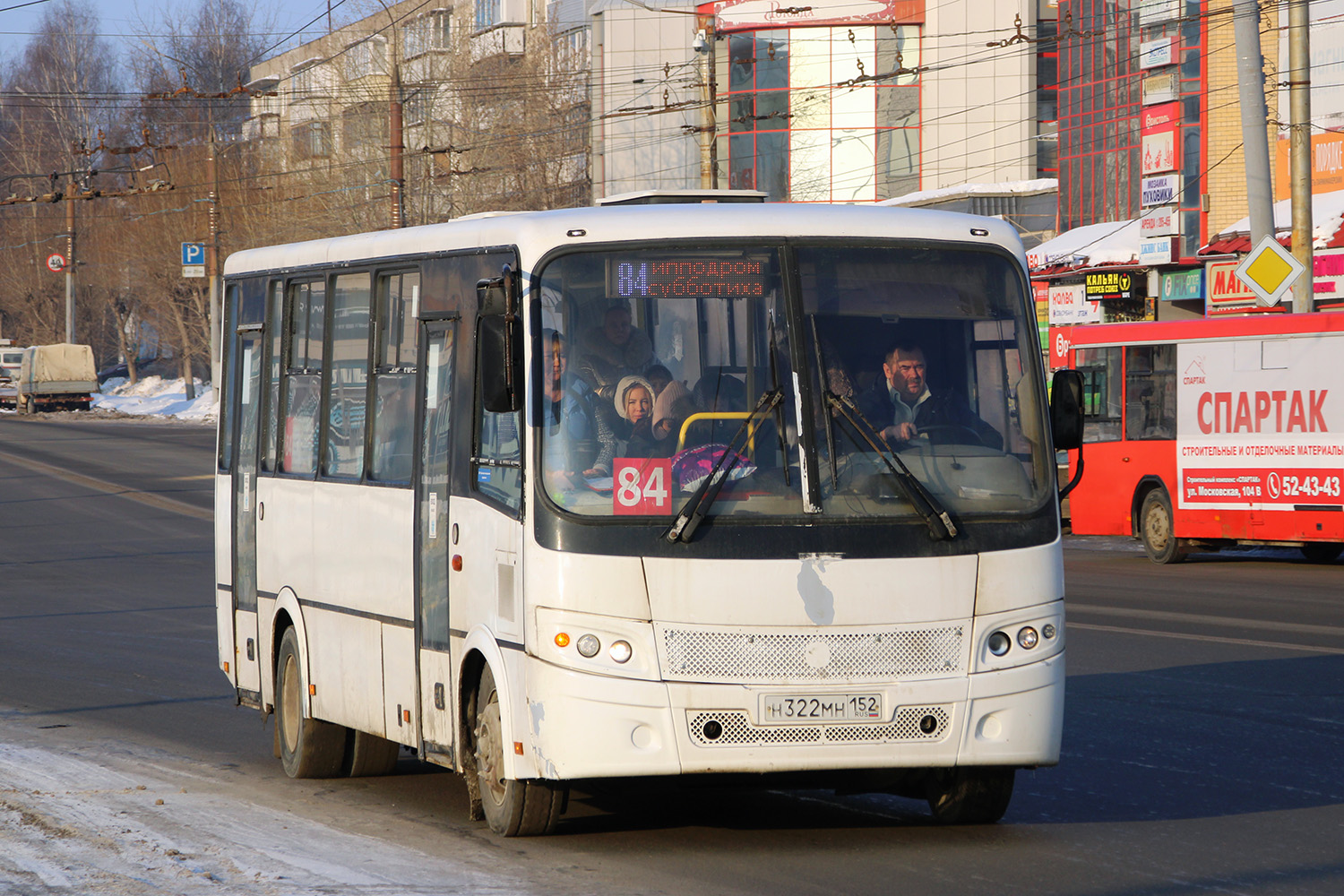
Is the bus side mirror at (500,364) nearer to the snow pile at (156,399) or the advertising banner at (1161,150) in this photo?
the advertising banner at (1161,150)

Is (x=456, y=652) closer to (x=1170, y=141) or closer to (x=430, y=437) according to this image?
(x=430, y=437)

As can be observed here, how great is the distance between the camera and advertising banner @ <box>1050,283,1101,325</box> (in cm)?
4131

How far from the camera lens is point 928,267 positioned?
751 centimetres

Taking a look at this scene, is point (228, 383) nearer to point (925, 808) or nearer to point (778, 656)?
point (925, 808)

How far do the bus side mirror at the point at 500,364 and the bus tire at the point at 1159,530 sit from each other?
1639 centimetres

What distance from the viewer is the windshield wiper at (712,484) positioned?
22.8 feet

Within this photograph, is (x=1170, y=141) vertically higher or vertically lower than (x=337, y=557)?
higher

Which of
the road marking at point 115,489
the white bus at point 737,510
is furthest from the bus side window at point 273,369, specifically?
the road marking at point 115,489

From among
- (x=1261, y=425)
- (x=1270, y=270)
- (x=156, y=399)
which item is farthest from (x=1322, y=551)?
(x=156, y=399)

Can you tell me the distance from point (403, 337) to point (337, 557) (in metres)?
1.12

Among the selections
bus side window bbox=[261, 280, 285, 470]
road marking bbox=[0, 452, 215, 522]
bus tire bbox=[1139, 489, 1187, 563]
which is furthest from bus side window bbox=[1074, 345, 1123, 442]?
bus side window bbox=[261, 280, 285, 470]

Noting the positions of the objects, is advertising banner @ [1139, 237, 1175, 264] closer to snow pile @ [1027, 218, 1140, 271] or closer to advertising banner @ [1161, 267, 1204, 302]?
snow pile @ [1027, 218, 1140, 271]

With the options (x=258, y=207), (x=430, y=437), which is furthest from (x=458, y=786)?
(x=258, y=207)

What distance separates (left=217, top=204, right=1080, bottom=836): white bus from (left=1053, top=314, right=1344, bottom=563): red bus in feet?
47.0
